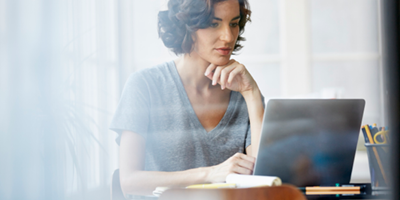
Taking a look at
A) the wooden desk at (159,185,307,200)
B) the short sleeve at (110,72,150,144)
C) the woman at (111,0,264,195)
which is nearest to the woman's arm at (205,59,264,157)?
the woman at (111,0,264,195)

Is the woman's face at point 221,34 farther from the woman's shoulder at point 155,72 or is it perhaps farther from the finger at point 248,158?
the finger at point 248,158

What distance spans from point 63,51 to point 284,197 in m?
0.66

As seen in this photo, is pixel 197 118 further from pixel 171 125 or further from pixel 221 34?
pixel 221 34

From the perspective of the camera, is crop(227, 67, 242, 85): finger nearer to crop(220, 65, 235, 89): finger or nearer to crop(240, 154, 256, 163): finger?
crop(220, 65, 235, 89): finger

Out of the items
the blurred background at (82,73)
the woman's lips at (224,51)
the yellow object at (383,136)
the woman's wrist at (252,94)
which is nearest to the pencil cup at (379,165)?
the yellow object at (383,136)

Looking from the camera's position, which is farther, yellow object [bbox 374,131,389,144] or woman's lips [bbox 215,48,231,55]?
woman's lips [bbox 215,48,231,55]

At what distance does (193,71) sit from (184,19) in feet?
0.48

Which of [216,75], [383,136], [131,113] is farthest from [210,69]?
[383,136]

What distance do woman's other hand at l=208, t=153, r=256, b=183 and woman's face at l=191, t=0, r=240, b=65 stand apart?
10.5 inches

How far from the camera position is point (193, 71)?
0.89m

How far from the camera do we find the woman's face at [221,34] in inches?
33.8

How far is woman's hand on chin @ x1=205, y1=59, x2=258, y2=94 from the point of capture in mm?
858

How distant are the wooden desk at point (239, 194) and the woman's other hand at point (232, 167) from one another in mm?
282

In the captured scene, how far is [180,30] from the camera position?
34.0 inches
